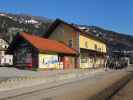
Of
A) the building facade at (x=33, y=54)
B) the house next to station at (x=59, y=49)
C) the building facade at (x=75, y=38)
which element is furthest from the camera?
the building facade at (x=75, y=38)

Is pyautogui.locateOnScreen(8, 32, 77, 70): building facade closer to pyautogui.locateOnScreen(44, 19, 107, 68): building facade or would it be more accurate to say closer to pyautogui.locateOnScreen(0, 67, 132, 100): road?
pyautogui.locateOnScreen(44, 19, 107, 68): building facade

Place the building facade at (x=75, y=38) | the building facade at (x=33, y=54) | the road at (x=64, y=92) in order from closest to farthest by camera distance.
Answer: the road at (x=64, y=92), the building facade at (x=33, y=54), the building facade at (x=75, y=38)

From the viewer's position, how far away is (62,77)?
3472cm

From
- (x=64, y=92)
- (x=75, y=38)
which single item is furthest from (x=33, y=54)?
(x=64, y=92)

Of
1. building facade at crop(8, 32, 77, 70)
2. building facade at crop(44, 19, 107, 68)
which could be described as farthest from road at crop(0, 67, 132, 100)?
building facade at crop(44, 19, 107, 68)

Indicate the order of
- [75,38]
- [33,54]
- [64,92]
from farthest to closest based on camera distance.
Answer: [75,38]
[33,54]
[64,92]

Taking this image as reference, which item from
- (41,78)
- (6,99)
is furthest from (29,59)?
(6,99)

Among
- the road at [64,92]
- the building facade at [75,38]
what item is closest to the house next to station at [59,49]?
the building facade at [75,38]

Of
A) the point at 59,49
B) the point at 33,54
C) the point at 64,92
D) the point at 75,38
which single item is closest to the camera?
the point at 64,92

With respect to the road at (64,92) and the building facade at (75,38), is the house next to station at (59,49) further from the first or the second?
the road at (64,92)

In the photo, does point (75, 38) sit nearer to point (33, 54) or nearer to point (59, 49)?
point (59, 49)

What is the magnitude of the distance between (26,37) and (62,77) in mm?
11623

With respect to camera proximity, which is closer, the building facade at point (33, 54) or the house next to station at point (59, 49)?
the building facade at point (33, 54)

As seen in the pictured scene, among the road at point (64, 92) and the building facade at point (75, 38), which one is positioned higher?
the building facade at point (75, 38)
